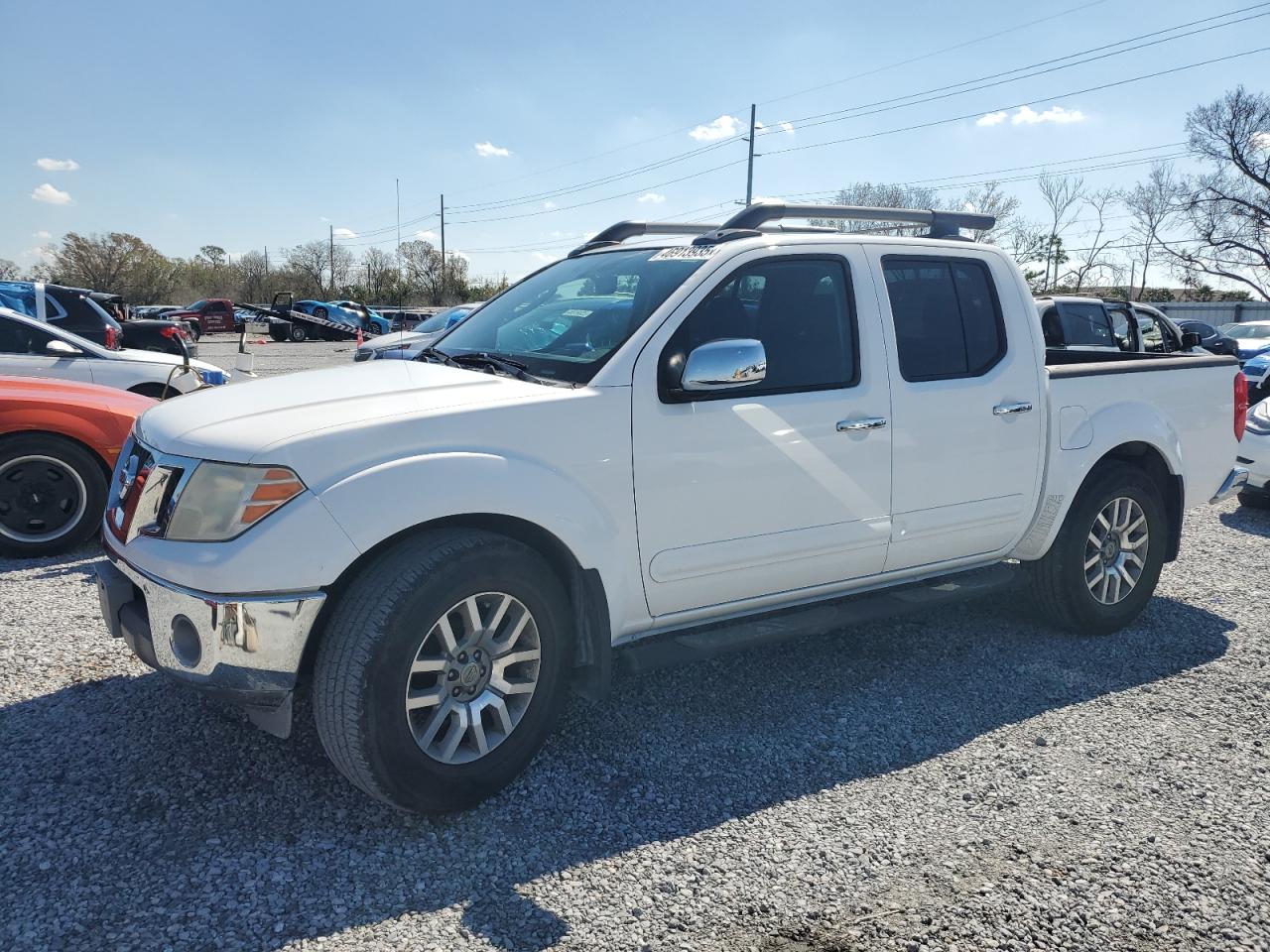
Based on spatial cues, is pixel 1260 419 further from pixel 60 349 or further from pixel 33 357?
pixel 33 357

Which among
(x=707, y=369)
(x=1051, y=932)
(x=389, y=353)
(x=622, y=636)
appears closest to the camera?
(x=1051, y=932)

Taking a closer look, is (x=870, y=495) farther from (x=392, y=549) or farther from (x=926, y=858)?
(x=392, y=549)

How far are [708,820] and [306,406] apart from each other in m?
1.89

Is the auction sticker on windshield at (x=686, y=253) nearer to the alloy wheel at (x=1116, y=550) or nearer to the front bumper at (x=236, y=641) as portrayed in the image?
the front bumper at (x=236, y=641)

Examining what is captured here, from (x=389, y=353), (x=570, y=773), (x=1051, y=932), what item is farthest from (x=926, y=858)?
(x=389, y=353)

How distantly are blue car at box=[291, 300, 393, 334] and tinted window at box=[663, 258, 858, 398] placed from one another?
120 ft

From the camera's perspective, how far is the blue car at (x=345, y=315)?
129ft

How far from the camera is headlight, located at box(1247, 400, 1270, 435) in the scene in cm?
805

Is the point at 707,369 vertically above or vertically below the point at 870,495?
above

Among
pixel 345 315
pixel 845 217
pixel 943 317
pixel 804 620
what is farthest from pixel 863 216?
pixel 345 315

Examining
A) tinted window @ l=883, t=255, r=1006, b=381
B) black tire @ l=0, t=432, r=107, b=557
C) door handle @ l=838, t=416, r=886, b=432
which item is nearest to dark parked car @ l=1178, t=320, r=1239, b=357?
tinted window @ l=883, t=255, r=1006, b=381

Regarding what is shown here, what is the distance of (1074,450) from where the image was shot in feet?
14.8

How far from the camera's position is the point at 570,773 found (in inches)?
132

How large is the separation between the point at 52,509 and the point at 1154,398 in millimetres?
6488
